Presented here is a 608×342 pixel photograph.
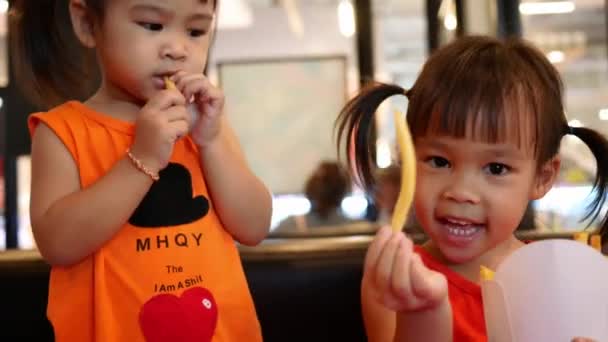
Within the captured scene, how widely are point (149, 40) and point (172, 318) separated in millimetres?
348

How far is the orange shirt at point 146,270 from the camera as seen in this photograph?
2.93 ft

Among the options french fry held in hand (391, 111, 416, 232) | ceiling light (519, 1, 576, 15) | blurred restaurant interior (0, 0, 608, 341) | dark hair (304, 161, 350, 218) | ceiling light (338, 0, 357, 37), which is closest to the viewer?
french fry held in hand (391, 111, 416, 232)

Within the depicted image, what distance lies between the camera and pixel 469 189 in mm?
940

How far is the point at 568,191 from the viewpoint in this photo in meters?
3.92

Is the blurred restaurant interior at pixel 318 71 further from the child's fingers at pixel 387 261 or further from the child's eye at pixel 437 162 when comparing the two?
the child's fingers at pixel 387 261

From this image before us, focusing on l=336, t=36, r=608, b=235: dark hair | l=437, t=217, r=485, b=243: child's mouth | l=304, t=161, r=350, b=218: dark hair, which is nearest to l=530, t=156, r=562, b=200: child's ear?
l=336, t=36, r=608, b=235: dark hair

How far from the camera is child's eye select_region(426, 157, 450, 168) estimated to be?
969 millimetres

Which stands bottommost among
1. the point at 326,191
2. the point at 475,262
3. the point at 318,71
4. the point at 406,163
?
the point at 326,191

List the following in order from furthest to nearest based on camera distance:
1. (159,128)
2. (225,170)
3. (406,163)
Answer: (225,170), (159,128), (406,163)

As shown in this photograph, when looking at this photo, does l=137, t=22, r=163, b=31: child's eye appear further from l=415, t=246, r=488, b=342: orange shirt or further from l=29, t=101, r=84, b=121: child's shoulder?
l=415, t=246, r=488, b=342: orange shirt

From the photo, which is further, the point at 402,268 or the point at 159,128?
the point at 159,128

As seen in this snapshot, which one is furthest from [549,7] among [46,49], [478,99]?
[46,49]

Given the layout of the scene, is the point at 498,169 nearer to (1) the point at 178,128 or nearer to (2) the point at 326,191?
(1) the point at 178,128

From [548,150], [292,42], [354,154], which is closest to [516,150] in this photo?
[548,150]
